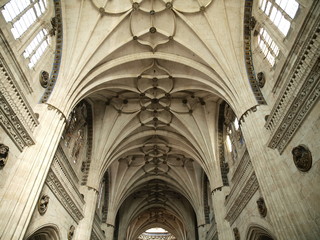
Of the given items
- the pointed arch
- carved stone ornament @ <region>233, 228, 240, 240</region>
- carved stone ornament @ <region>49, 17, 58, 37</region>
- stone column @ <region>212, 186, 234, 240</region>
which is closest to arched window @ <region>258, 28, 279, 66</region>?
carved stone ornament @ <region>233, 228, 240, 240</region>

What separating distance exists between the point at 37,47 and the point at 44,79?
1.33 metres

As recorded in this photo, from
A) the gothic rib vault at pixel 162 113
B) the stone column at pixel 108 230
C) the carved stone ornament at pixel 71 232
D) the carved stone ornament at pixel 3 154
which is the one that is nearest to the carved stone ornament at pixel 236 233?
the gothic rib vault at pixel 162 113

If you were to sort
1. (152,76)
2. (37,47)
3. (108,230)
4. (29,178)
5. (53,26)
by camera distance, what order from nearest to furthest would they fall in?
(29,178)
(37,47)
(53,26)
(152,76)
(108,230)

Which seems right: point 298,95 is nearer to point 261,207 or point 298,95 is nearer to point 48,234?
point 261,207

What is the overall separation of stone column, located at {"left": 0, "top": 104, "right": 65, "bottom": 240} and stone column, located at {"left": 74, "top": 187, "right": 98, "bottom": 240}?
6.32m

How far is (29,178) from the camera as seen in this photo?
7.93 meters

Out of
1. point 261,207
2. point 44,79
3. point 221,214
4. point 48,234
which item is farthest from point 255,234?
point 44,79

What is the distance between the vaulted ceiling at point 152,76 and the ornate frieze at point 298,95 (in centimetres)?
221

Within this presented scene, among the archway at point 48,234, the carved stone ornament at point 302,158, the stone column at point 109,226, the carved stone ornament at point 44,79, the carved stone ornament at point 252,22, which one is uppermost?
the carved stone ornament at point 252,22

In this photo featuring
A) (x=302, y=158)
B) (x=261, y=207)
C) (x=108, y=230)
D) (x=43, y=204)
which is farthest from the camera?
(x=108, y=230)

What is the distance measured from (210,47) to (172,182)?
15.6m

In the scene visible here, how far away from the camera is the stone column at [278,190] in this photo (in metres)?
6.94

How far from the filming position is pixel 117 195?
859 inches

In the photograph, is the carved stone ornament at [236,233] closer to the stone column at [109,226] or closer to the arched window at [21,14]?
the stone column at [109,226]
